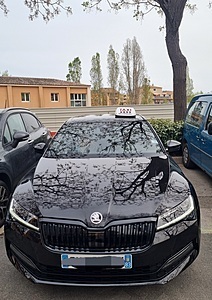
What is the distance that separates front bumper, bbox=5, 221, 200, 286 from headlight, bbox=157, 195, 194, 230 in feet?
0.15

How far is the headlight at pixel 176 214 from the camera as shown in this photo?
2.13m

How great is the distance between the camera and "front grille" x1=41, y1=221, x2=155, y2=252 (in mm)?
2051

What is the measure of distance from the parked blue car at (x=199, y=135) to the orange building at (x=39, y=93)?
86.3 feet

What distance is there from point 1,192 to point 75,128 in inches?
52.3

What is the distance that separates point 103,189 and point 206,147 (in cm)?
317

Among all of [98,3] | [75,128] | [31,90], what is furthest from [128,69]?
[75,128]

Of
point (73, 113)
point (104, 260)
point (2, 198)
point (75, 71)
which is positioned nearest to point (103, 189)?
point (104, 260)

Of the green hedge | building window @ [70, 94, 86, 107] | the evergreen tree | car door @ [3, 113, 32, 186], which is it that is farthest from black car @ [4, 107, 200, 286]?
the evergreen tree

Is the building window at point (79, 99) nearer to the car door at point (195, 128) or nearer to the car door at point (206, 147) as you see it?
the car door at point (195, 128)

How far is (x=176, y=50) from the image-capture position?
331 inches

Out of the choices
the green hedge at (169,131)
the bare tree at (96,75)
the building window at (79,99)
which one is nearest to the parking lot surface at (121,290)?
the green hedge at (169,131)

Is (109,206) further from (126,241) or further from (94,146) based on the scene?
(94,146)

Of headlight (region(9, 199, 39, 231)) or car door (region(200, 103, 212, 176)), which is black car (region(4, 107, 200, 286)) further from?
car door (region(200, 103, 212, 176))

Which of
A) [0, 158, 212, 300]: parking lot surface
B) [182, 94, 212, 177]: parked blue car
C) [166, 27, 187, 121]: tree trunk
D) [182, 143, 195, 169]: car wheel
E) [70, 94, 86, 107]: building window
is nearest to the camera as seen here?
[0, 158, 212, 300]: parking lot surface
